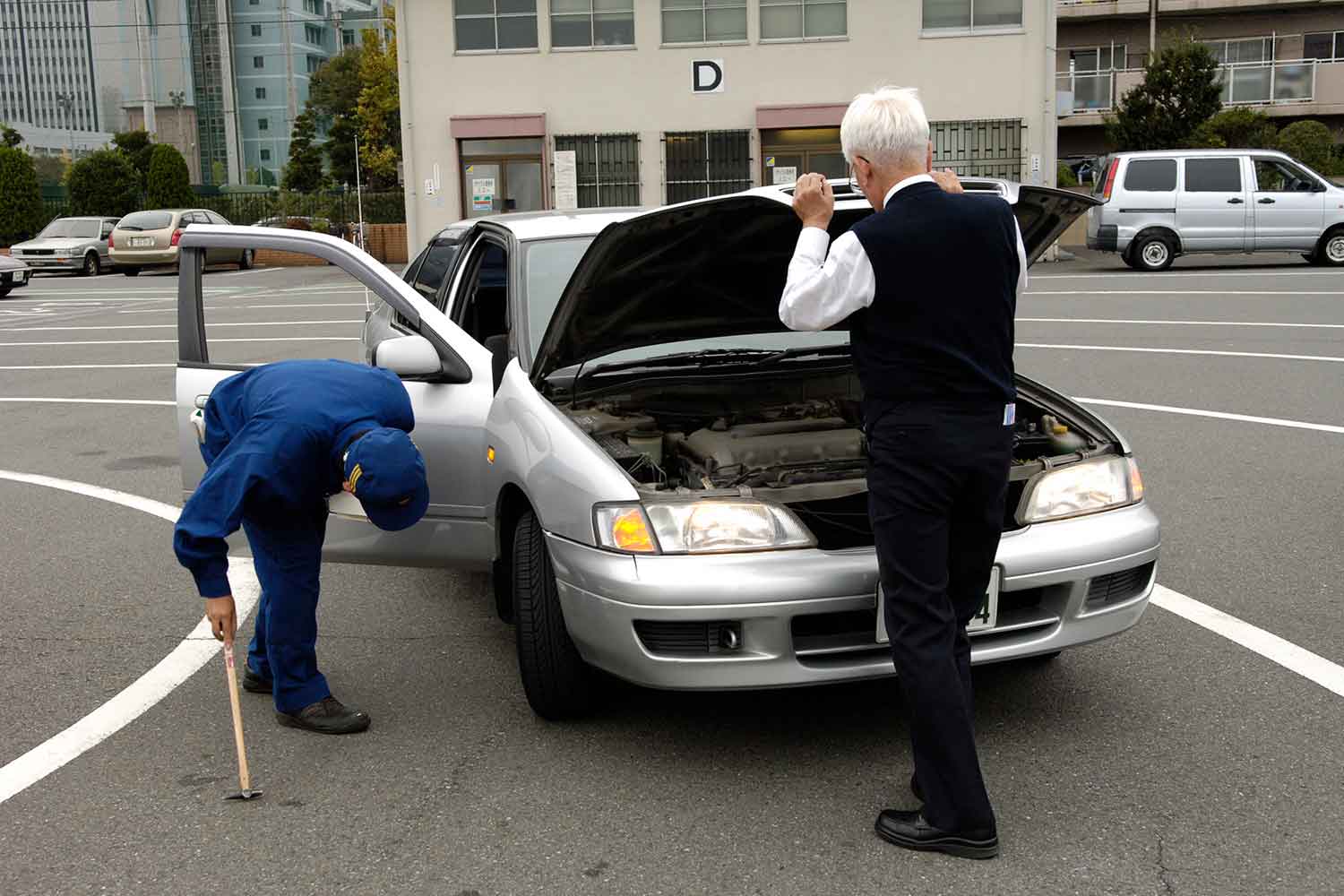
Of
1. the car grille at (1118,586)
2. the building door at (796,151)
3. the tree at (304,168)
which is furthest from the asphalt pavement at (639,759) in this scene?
the tree at (304,168)

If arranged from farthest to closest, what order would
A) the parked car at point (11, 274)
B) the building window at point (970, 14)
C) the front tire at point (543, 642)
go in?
the building window at point (970, 14)
the parked car at point (11, 274)
the front tire at point (543, 642)

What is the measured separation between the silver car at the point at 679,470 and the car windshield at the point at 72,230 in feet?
102

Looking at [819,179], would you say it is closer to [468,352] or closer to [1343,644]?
[468,352]

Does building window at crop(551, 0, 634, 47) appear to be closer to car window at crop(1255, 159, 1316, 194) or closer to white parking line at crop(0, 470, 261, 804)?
car window at crop(1255, 159, 1316, 194)

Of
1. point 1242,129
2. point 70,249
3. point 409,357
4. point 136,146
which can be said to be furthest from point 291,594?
point 136,146

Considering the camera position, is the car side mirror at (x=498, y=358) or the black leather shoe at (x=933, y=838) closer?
the black leather shoe at (x=933, y=838)

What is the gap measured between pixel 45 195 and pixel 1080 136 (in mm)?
32662

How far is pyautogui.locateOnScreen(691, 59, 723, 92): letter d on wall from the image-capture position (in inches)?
1129

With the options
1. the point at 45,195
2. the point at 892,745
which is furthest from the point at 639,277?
the point at 45,195

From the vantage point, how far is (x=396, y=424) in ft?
13.6

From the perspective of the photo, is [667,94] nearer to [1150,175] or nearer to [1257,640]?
[1150,175]

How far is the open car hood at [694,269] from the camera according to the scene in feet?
13.7

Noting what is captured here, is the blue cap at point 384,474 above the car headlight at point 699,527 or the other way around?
above

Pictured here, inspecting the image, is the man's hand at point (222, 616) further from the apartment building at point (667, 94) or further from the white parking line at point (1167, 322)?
the apartment building at point (667, 94)
